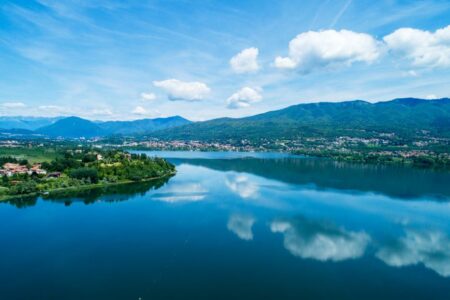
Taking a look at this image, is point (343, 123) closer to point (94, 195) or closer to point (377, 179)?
point (377, 179)

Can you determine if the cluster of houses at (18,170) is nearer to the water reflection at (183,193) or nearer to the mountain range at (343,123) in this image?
the water reflection at (183,193)

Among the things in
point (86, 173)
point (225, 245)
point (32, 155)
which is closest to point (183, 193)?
point (86, 173)

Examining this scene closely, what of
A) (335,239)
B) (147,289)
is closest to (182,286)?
(147,289)

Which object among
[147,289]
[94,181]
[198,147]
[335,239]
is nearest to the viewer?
[147,289]

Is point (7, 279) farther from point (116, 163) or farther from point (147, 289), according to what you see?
point (116, 163)

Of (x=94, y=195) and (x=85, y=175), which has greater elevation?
(x=85, y=175)

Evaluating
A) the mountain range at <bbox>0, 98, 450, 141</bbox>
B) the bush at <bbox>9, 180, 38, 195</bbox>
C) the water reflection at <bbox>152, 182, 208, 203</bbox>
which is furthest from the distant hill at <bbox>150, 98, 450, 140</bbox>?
the bush at <bbox>9, 180, 38, 195</bbox>

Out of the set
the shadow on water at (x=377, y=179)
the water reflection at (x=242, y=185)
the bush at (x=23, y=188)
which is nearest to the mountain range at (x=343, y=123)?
the shadow on water at (x=377, y=179)
